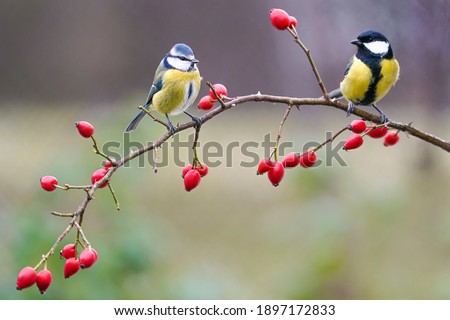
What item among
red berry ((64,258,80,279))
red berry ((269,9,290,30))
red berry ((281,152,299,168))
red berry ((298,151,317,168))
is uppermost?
red berry ((269,9,290,30))

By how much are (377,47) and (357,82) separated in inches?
2.2

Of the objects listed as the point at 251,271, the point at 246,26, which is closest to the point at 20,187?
the point at 251,271

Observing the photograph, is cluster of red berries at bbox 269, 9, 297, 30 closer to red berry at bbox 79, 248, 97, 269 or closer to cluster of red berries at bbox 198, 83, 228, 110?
cluster of red berries at bbox 198, 83, 228, 110

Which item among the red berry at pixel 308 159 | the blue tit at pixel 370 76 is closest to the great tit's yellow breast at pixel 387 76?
the blue tit at pixel 370 76

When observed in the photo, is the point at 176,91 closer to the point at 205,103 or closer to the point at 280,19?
the point at 205,103

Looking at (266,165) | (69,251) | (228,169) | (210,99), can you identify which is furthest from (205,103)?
(228,169)

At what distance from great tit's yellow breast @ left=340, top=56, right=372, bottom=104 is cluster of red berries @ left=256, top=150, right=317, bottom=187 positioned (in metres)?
0.18

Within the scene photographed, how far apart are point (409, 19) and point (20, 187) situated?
5.34ft

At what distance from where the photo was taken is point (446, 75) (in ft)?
6.19

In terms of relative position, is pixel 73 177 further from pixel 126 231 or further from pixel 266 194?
pixel 266 194

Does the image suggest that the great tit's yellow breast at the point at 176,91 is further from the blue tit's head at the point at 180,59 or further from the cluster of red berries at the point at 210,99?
the cluster of red berries at the point at 210,99

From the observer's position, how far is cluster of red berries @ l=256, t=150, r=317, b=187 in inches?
28.5

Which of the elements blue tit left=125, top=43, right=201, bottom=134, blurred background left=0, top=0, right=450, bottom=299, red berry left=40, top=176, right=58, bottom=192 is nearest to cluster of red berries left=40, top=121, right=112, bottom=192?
red berry left=40, top=176, right=58, bottom=192

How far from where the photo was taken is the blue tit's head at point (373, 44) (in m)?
0.86
